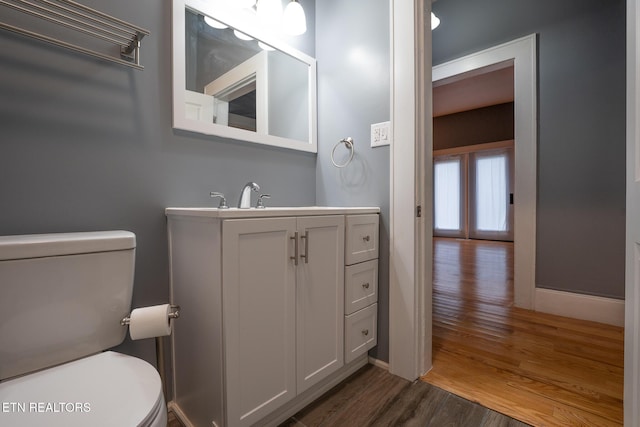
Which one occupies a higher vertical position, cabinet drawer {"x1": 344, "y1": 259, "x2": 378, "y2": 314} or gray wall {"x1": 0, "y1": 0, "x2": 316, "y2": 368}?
gray wall {"x1": 0, "y1": 0, "x2": 316, "y2": 368}

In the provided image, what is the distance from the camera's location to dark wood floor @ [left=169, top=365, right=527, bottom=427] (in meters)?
1.13

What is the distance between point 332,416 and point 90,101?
1518 mm

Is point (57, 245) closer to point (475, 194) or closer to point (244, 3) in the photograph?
point (244, 3)

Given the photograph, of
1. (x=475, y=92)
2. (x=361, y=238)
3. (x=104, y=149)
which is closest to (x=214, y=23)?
(x=104, y=149)

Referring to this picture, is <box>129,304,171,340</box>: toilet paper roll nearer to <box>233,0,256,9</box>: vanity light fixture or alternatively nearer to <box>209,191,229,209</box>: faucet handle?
<box>209,191,229,209</box>: faucet handle

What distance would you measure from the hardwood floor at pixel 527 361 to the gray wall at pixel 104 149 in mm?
1449

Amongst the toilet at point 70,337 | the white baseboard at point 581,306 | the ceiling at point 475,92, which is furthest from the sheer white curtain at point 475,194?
the toilet at point 70,337

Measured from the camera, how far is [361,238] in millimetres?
1405

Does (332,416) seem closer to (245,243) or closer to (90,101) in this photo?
(245,243)

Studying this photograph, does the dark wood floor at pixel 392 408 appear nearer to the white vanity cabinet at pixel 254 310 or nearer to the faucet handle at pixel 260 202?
the white vanity cabinet at pixel 254 310

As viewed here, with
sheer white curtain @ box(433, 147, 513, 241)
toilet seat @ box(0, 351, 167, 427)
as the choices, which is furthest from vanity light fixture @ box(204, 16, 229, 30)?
sheer white curtain @ box(433, 147, 513, 241)

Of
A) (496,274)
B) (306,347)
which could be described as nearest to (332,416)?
(306,347)

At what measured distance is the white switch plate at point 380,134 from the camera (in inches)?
57.2

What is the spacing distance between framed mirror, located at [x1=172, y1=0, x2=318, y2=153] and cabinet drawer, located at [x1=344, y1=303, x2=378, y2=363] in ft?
3.22
